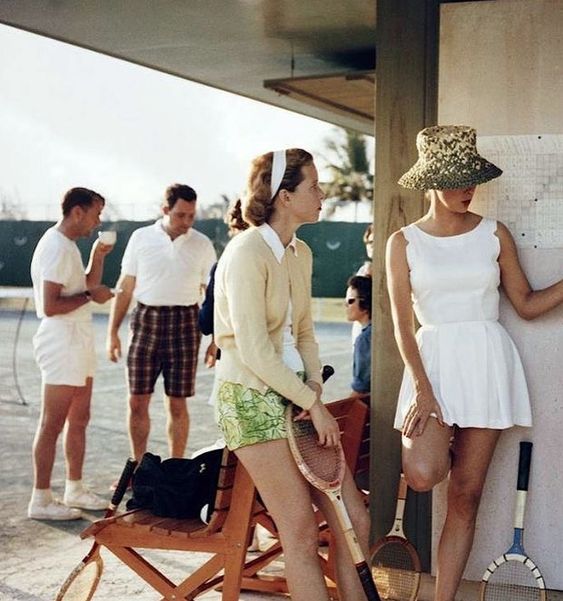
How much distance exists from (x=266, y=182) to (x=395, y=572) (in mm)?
1653

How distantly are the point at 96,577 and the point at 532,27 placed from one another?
8.38 feet

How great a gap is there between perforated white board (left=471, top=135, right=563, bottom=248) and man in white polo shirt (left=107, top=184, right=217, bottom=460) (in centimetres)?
250

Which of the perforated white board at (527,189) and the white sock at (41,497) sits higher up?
the perforated white board at (527,189)

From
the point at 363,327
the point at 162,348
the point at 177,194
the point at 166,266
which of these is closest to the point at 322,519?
the point at 363,327

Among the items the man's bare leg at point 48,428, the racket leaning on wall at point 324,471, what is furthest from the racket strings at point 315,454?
the man's bare leg at point 48,428

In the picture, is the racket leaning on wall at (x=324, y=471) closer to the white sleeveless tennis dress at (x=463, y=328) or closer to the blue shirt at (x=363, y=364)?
the white sleeveless tennis dress at (x=463, y=328)

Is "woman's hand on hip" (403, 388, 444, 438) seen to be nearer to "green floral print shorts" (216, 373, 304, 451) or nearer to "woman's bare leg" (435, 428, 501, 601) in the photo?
"woman's bare leg" (435, 428, 501, 601)

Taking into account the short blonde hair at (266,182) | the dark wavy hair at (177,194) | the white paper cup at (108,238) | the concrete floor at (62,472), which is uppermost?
the dark wavy hair at (177,194)

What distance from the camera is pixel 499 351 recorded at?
13.3 feet

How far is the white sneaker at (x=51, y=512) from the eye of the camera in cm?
581

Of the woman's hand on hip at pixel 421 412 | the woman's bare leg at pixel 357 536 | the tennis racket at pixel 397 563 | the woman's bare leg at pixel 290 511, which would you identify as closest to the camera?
→ the woman's bare leg at pixel 290 511

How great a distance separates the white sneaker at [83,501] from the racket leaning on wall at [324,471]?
2584mm

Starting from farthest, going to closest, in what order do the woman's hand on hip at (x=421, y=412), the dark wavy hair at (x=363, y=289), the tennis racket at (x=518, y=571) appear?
1. the dark wavy hair at (x=363, y=289)
2. the tennis racket at (x=518, y=571)
3. the woman's hand on hip at (x=421, y=412)

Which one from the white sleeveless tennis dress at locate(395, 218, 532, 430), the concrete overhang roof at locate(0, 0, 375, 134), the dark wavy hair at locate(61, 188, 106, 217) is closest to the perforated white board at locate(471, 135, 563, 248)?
the white sleeveless tennis dress at locate(395, 218, 532, 430)
